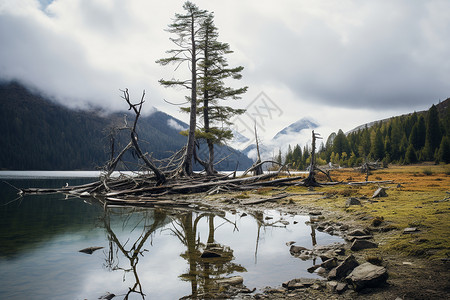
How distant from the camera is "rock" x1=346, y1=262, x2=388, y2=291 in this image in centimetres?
384

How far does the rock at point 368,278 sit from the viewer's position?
3.84 metres

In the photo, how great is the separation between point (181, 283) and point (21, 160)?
191 m

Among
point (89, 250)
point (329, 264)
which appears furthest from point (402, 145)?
point (89, 250)

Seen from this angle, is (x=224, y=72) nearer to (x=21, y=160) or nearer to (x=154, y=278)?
(x=154, y=278)

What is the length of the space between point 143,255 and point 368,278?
→ 4895 mm

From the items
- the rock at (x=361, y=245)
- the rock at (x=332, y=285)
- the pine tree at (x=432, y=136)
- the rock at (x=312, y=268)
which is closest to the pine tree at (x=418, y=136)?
the pine tree at (x=432, y=136)

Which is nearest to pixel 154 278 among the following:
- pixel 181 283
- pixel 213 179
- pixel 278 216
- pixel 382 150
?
pixel 181 283

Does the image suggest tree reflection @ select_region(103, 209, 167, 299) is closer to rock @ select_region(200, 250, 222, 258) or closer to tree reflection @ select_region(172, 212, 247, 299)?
tree reflection @ select_region(172, 212, 247, 299)

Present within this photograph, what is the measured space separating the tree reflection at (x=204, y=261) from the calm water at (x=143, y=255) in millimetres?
20

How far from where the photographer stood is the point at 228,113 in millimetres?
25531

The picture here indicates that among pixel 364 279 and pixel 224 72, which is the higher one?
pixel 224 72

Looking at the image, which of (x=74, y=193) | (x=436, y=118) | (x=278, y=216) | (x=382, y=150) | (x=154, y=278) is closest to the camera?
(x=154, y=278)

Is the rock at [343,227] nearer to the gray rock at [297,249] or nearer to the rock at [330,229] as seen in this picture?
the rock at [330,229]

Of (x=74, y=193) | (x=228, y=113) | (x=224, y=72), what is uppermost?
(x=224, y=72)
